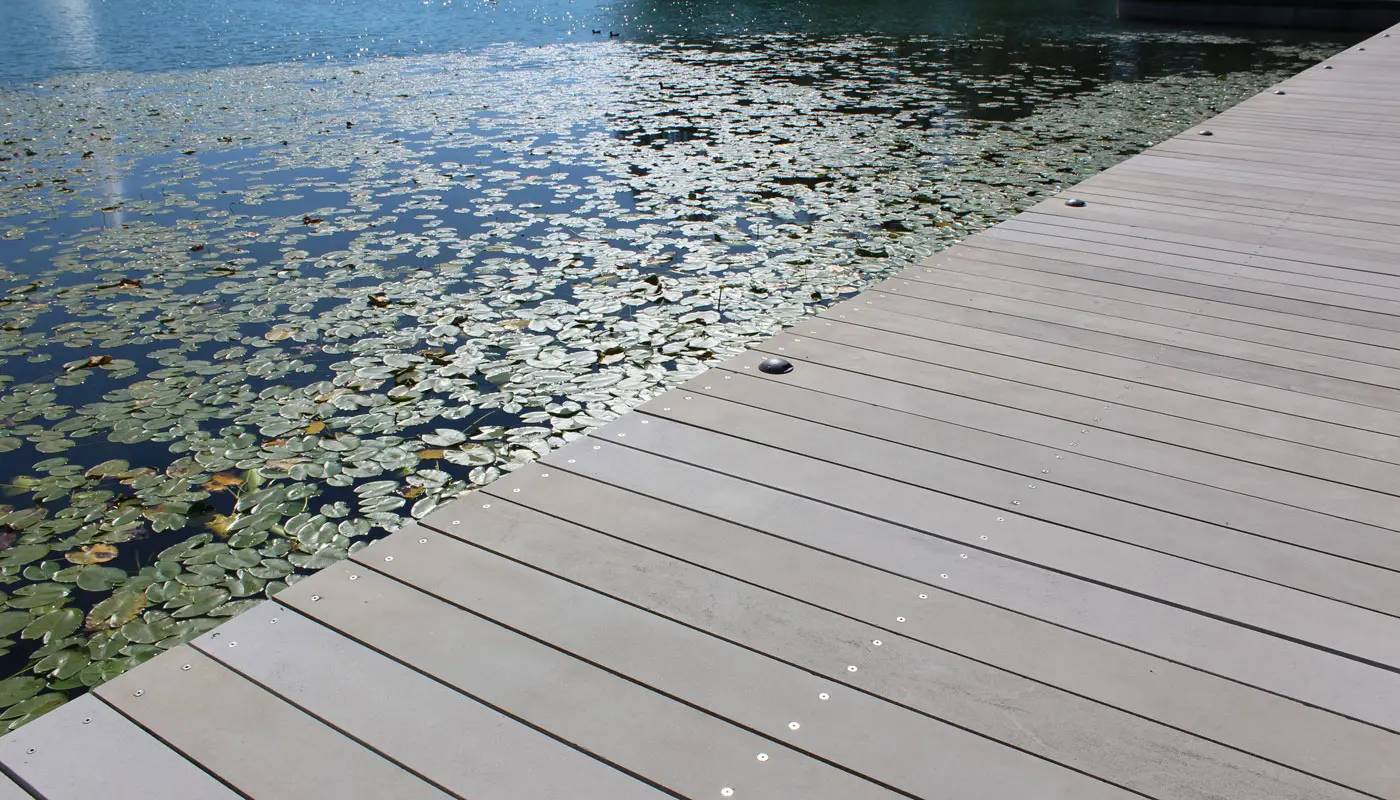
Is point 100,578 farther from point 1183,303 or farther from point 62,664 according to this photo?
point 1183,303

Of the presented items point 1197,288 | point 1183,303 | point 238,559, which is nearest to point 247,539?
point 238,559

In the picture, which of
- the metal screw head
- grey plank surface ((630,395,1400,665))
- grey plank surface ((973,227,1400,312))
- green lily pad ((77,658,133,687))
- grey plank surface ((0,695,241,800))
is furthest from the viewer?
grey plank surface ((973,227,1400,312))

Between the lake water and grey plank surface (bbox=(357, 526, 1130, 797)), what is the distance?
711mm

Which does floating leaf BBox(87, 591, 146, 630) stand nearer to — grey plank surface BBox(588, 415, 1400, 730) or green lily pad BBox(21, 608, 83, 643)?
green lily pad BBox(21, 608, 83, 643)

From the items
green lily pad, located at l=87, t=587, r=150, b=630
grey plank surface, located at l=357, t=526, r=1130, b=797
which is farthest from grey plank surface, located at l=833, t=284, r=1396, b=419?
green lily pad, located at l=87, t=587, r=150, b=630

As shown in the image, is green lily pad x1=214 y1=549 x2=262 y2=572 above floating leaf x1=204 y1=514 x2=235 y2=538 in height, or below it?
below

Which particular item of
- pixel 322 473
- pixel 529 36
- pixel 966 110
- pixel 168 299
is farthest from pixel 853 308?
pixel 529 36

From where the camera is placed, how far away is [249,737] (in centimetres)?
124

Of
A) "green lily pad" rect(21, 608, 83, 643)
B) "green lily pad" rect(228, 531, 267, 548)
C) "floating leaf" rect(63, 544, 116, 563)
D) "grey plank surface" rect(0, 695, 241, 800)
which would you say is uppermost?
"grey plank surface" rect(0, 695, 241, 800)

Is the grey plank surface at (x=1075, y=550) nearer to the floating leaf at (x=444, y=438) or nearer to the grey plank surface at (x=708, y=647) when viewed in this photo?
the grey plank surface at (x=708, y=647)

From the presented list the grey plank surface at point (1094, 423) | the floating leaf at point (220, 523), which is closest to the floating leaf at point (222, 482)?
the floating leaf at point (220, 523)

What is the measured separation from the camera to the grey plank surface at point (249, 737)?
1176mm

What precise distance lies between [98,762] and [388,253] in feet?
10.8

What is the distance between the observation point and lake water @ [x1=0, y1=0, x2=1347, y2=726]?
2340 mm
